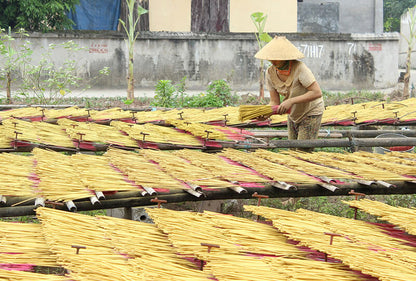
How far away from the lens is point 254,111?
582 cm

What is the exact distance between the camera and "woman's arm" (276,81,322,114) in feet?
18.3

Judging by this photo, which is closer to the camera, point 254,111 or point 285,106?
point 285,106

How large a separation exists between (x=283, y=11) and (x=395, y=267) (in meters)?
14.4

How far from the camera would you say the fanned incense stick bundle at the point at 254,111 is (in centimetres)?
574

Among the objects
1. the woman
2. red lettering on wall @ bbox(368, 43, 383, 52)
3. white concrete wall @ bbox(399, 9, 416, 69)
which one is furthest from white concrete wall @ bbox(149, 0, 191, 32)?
the woman

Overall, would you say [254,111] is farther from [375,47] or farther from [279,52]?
[375,47]

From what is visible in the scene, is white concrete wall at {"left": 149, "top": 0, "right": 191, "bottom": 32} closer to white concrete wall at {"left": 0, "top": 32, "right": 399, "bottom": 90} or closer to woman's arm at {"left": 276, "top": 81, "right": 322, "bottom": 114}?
white concrete wall at {"left": 0, "top": 32, "right": 399, "bottom": 90}

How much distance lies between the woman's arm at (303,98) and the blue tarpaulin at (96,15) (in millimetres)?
11429

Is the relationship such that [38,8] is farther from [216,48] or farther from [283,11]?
[283,11]

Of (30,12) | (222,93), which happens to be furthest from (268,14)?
(30,12)

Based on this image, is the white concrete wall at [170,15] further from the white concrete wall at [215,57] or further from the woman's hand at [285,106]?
the woman's hand at [285,106]

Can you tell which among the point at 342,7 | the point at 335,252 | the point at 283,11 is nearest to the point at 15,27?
the point at 283,11

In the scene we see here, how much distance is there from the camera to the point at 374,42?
48.2 ft

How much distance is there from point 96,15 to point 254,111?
11.4m
